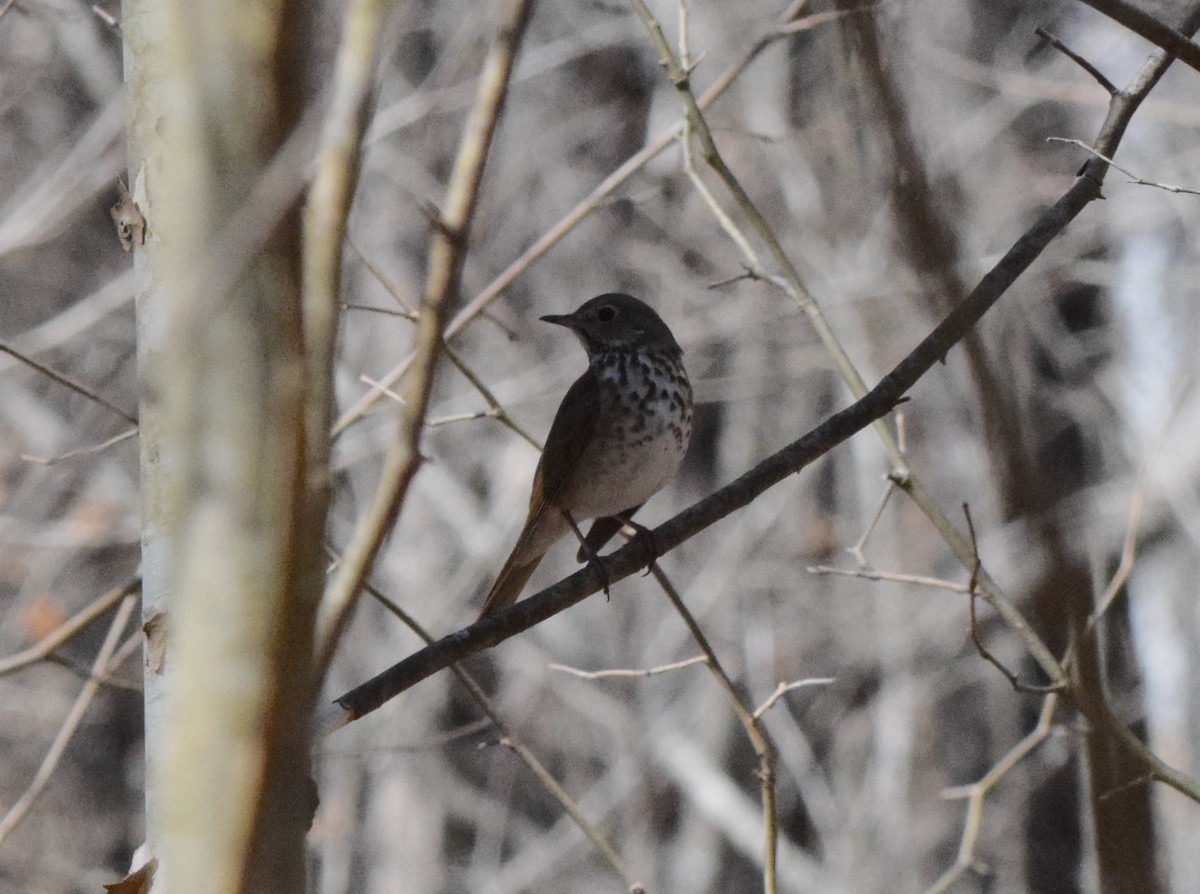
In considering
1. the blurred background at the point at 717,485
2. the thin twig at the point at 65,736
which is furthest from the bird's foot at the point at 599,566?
the blurred background at the point at 717,485

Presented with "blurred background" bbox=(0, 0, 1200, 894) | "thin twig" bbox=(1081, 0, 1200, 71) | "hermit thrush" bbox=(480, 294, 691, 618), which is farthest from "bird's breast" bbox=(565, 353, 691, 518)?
"blurred background" bbox=(0, 0, 1200, 894)

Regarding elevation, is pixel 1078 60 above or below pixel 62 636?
above

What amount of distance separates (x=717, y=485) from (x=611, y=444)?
5.00m

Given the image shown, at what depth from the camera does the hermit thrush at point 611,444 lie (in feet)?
12.9

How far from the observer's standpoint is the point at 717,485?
8867 millimetres

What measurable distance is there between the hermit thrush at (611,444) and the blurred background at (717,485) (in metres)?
3.62

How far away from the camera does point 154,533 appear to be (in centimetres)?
167

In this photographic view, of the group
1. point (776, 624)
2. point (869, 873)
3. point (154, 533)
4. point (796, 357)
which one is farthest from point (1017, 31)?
point (154, 533)

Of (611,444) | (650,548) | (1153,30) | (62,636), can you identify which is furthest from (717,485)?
(1153,30)

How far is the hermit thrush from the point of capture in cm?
393

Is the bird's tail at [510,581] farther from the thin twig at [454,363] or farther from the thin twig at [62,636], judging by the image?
the thin twig at [62,636]

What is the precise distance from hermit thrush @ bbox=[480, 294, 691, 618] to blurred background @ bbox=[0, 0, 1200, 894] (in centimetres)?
362

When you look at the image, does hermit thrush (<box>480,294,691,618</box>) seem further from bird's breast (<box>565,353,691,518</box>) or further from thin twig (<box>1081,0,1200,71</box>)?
thin twig (<box>1081,0,1200,71</box>)

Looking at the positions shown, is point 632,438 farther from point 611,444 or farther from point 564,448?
point 564,448
